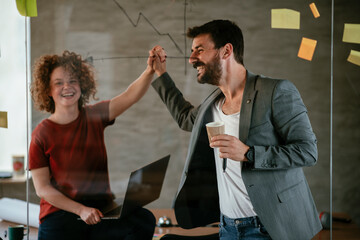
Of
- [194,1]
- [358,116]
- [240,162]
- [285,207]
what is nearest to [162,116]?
[240,162]

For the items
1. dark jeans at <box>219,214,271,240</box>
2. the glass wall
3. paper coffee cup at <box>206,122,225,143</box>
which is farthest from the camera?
the glass wall

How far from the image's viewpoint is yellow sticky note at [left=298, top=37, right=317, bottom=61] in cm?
182

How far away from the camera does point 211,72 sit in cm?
177

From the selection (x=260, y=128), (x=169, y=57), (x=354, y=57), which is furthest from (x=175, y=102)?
(x=354, y=57)

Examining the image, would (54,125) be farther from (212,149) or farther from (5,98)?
(212,149)

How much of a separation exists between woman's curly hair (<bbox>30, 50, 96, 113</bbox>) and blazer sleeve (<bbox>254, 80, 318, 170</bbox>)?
2.84ft

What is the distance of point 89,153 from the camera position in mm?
1832

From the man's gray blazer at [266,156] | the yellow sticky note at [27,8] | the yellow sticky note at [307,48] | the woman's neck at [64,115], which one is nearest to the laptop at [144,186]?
the man's gray blazer at [266,156]

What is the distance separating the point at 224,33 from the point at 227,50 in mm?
95

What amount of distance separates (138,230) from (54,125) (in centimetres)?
68

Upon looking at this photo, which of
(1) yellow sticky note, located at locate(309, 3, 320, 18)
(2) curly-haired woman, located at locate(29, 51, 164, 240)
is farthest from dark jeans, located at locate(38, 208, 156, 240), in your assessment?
(1) yellow sticky note, located at locate(309, 3, 320, 18)

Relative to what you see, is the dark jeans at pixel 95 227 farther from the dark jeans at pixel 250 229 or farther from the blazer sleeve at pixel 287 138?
the blazer sleeve at pixel 287 138

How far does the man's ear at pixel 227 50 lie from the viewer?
5.71 ft

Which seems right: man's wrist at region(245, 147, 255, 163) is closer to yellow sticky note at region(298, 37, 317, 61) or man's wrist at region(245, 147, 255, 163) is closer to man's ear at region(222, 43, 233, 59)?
man's ear at region(222, 43, 233, 59)
